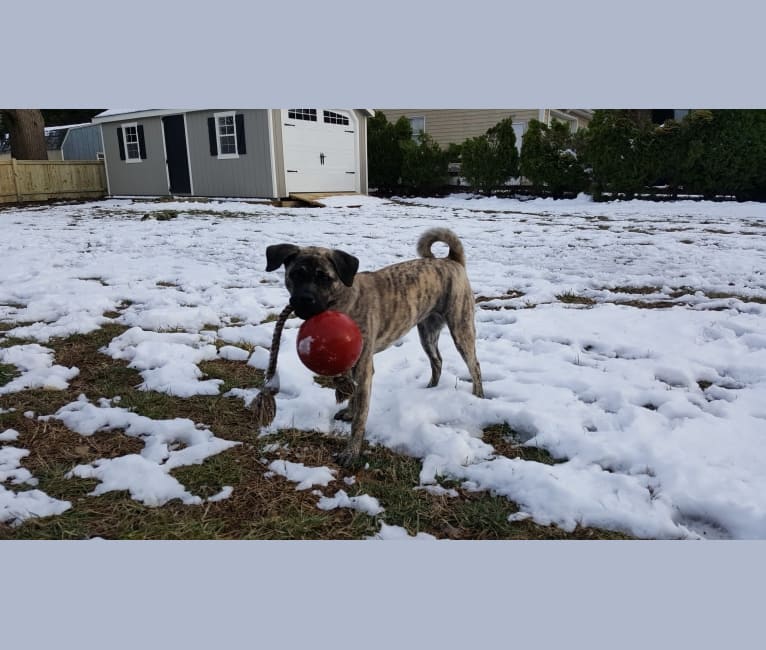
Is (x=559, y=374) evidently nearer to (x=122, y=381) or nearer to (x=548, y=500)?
(x=548, y=500)

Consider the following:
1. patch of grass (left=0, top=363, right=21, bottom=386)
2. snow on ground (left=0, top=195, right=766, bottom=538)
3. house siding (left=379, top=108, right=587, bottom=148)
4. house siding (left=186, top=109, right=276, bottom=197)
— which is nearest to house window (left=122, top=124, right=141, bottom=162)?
house siding (left=186, top=109, right=276, bottom=197)

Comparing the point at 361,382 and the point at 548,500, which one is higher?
the point at 361,382

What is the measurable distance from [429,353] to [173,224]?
9863 mm

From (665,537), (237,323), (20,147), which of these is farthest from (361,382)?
(20,147)

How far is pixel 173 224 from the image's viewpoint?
471 inches

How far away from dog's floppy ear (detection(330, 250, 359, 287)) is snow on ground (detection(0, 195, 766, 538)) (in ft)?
3.26

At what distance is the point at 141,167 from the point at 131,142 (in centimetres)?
109

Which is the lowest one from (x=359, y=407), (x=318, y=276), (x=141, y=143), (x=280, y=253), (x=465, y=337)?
(x=359, y=407)

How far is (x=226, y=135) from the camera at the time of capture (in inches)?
735

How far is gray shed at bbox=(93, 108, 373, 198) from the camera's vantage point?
59.2ft

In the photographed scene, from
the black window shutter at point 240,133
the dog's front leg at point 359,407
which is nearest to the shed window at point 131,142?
the black window shutter at point 240,133

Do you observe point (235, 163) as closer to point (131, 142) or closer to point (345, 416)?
point (131, 142)

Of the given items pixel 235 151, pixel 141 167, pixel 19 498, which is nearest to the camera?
pixel 19 498

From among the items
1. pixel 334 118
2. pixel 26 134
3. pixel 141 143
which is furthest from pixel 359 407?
pixel 26 134
